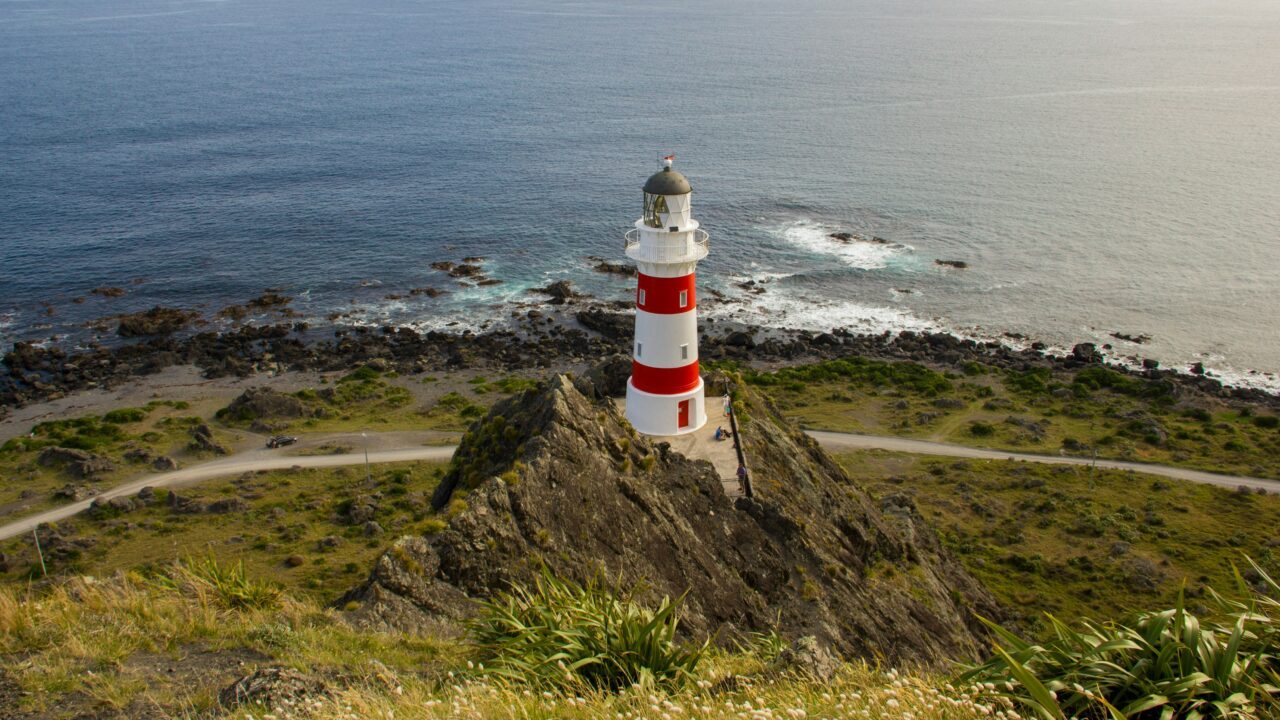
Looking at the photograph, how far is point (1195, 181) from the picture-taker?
334ft

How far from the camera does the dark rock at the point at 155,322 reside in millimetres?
69312

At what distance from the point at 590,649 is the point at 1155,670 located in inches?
261

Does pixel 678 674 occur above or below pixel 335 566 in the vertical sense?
above

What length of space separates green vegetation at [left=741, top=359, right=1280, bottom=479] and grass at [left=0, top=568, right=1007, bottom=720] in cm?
4328

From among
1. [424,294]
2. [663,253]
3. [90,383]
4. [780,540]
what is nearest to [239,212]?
[424,294]

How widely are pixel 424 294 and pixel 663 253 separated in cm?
5309

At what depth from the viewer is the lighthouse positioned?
29469mm

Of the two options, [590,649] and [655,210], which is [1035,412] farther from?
[590,649]

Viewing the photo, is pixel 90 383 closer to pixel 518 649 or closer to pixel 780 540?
pixel 780 540

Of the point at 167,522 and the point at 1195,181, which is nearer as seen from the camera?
the point at 167,522

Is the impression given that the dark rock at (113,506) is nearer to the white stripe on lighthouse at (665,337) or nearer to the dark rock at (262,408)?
the dark rock at (262,408)

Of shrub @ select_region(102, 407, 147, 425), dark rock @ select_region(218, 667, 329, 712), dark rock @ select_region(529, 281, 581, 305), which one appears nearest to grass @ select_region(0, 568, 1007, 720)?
dark rock @ select_region(218, 667, 329, 712)

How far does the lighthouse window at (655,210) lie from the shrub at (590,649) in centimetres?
1890

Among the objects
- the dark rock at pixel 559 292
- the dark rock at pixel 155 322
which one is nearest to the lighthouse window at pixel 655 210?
the dark rock at pixel 559 292
